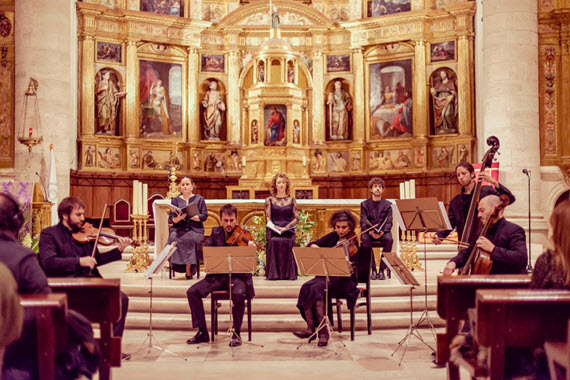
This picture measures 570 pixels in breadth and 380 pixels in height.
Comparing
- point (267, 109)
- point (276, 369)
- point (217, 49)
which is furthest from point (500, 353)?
point (217, 49)

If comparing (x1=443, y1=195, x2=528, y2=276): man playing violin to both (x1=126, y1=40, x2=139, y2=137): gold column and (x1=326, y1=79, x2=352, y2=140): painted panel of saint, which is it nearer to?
(x1=326, y1=79, x2=352, y2=140): painted panel of saint

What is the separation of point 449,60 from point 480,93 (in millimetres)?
1147

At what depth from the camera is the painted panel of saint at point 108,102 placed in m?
16.7

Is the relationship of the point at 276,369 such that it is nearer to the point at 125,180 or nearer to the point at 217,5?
the point at 125,180

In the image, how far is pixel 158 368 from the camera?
6148mm

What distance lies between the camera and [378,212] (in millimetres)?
9844

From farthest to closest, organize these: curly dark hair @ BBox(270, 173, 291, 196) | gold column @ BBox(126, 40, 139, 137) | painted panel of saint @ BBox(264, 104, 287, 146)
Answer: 1. gold column @ BBox(126, 40, 139, 137)
2. painted panel of saint @ BBox(264, 104, 287, 146)
3. curly dark hair @ BBox(270, 173, 291, 196)

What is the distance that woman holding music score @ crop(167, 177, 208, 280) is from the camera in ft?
32.4

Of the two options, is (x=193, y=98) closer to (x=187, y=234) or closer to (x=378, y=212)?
(x=187, y=234)

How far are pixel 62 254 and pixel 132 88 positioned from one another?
1176cm

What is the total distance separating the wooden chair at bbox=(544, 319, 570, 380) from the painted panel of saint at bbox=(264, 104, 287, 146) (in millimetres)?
12504

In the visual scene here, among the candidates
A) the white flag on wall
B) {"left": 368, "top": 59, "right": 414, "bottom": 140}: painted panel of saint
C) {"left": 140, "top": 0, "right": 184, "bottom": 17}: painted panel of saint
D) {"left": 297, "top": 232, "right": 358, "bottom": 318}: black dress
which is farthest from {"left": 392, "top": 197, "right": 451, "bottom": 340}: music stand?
{"left": 140, "top": 0, "right": 184, "bottom": 17}: painted panel of saint

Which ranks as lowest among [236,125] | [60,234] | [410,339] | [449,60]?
[410,339]

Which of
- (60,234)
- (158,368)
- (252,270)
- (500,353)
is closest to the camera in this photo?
(500,353)
